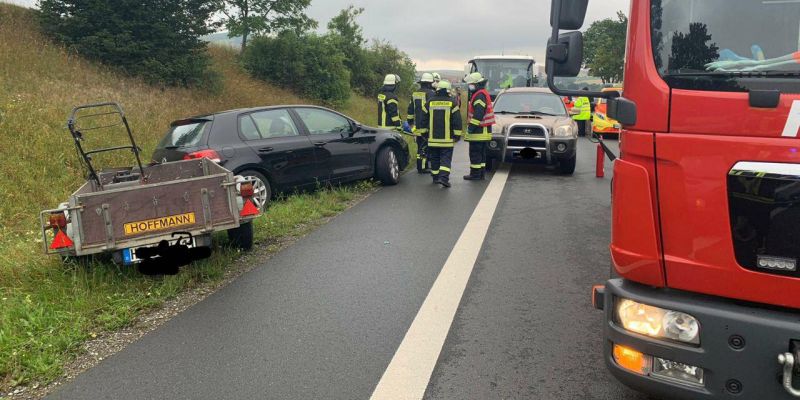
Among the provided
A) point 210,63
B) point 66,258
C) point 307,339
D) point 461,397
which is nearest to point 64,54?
point 210,63

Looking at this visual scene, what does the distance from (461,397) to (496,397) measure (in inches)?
7.2

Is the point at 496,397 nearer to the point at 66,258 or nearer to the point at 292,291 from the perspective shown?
the point at 292,291

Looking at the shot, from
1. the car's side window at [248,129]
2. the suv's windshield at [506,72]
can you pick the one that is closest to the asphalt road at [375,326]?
the car's side window at [248,129]

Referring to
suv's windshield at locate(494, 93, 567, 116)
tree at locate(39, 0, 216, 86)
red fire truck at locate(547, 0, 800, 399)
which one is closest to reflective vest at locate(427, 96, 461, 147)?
suv's windshield at locate(494, 93, 567, 116)

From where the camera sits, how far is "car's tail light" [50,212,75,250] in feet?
14.4

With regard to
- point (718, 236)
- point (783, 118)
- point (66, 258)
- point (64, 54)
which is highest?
point (64, 54)

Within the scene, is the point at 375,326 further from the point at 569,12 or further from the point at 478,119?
the point at 478,119

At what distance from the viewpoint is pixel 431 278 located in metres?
4.84

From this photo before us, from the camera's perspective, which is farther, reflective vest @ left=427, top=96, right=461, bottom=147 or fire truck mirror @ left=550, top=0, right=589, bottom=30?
reflective vest @ left=427, top=96, right=461, bottom=147

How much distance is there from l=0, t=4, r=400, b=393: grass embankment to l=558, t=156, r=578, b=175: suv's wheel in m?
A: 3.91

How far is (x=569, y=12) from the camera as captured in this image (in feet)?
9.25

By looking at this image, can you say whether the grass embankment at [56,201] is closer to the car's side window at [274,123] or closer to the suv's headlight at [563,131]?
the car's side window at [274,123]

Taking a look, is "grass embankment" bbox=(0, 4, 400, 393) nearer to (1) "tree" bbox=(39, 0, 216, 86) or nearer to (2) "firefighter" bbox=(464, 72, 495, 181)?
(1) "tree" bbox=(39, 0, 216, 86)

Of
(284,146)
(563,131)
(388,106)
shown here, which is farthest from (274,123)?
(563,131)
